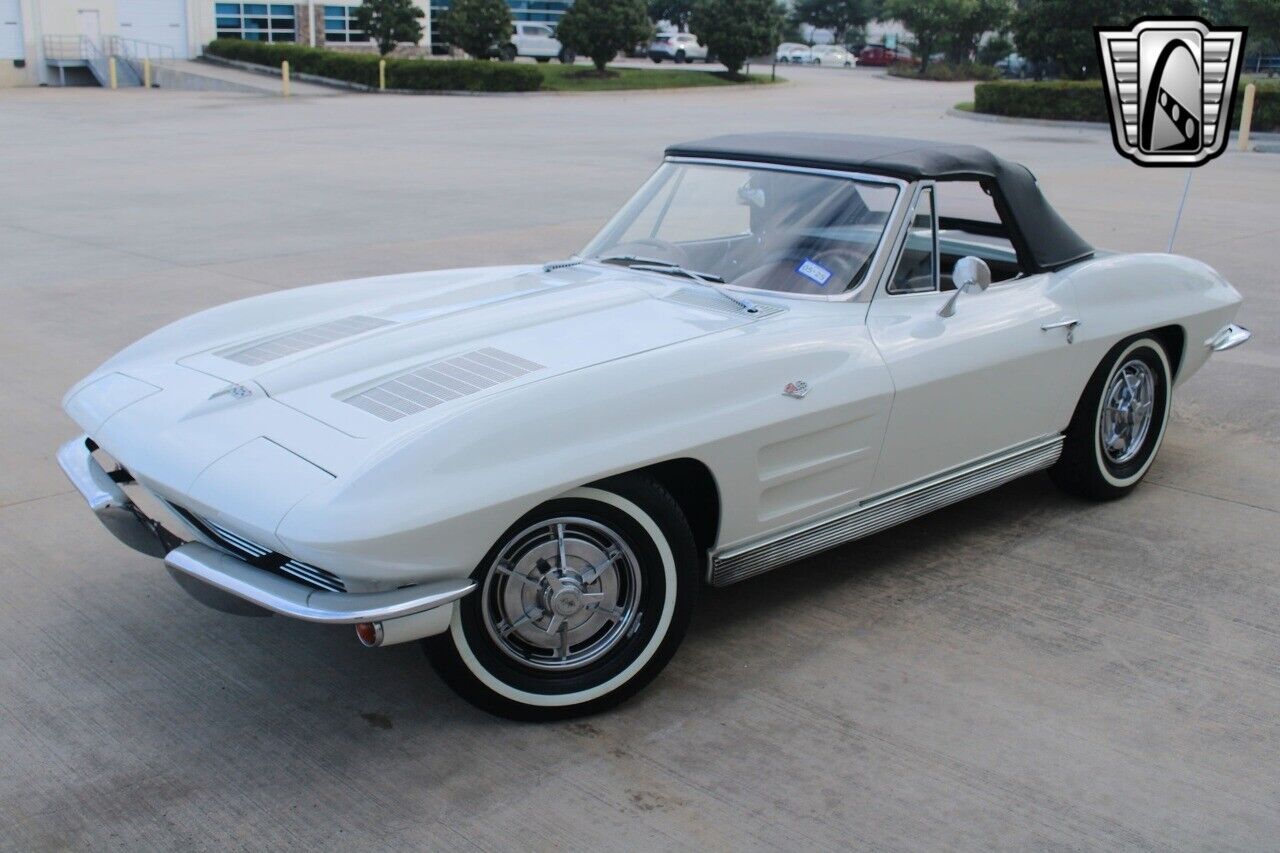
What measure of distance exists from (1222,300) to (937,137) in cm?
1958

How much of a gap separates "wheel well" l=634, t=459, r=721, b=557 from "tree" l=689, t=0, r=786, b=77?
4067cm

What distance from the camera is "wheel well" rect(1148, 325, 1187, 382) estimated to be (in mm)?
5160

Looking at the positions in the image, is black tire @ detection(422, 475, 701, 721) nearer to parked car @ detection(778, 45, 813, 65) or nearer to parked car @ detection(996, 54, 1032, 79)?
parked car @ detection(996, 54, 1032, 79)

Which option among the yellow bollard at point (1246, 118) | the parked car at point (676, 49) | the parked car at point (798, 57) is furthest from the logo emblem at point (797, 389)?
the parked car at point (798, 57)

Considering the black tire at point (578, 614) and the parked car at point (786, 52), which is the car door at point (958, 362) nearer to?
the black tire at point (578, 614)

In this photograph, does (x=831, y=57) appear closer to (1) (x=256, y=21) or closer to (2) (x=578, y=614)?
(1) (x=256, y=21)

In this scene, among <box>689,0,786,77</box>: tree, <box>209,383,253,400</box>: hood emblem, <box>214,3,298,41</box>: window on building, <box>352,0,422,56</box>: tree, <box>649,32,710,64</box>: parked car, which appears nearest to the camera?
<box>209,383,253,400</box>: hood emblem

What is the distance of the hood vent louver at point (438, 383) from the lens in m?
3.34

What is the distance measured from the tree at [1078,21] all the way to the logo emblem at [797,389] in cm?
3181

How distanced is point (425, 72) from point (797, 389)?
114 feet

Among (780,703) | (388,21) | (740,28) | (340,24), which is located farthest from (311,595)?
(340,24)

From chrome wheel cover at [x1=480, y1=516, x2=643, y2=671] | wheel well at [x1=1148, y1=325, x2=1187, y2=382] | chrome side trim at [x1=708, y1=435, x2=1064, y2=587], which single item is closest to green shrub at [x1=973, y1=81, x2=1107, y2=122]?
wheel well at [x1=1148, y1=325, x2=1187, y2=382]

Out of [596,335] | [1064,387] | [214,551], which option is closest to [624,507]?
[596,335]

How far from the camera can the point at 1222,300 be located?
537cm
